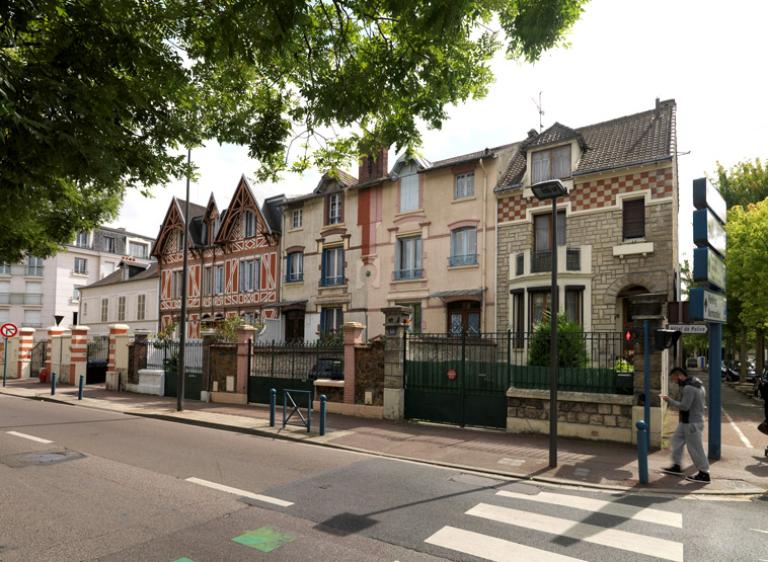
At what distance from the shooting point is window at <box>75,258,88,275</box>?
166 feet

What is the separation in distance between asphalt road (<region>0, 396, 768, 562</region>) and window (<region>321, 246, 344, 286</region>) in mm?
16935

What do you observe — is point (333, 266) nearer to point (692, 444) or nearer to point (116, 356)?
point (116, 356)

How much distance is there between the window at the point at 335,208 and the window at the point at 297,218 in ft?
6.51

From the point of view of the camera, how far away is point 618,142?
19.8 m

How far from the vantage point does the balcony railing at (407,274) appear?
23469 millimetres

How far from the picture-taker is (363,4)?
259 inches

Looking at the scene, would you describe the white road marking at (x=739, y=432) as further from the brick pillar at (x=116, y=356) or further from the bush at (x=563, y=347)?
the brick pillar at (x=116, y=356)

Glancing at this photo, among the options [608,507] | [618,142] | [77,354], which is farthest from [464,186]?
[77,354]

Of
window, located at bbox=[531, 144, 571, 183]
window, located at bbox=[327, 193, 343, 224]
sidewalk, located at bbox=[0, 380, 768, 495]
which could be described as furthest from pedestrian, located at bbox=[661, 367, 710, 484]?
window, located at bbox=[327, 193, 343, 224]

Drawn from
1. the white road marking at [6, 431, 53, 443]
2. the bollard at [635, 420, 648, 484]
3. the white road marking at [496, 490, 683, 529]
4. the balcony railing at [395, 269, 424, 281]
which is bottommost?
the white road marking at [6, 431, 53, 443]

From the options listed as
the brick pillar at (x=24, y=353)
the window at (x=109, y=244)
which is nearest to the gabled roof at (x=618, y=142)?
the brick pillar at (x=24, y=353)

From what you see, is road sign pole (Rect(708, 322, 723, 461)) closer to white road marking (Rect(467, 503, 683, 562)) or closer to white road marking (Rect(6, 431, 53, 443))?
white road marking (Rect(467, 503, 683, 562))

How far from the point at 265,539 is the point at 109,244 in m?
53.8

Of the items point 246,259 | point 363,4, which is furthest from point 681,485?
point 246,259
